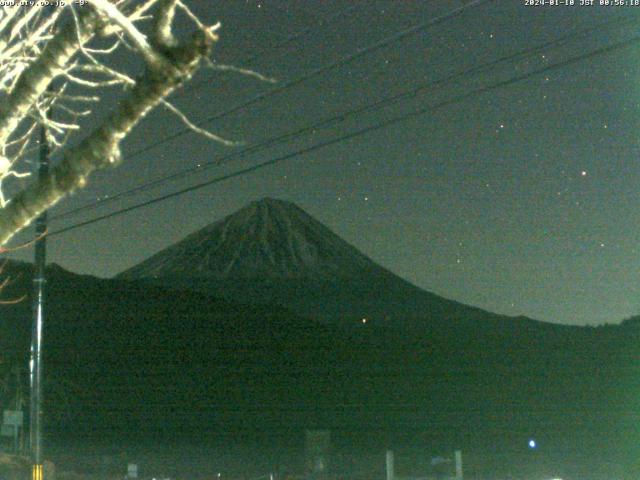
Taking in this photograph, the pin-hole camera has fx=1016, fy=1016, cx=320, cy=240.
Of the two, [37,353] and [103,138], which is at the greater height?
[37,353]

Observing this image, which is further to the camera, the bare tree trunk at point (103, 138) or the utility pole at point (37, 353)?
the utility pole at point (37, 353)

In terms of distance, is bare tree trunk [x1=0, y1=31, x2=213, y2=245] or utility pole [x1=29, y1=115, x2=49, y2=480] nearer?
bare tree trunk [x1=0, y1=31, x2=213, y2=245]

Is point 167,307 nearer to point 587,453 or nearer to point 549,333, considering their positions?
point 549,333

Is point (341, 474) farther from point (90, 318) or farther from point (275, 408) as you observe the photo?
point (90, 318)

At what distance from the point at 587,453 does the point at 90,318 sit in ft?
189

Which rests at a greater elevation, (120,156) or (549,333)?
(549,333)

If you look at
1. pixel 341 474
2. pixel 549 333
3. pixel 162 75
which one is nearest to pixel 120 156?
pixel 162 75

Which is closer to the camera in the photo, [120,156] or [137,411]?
[120,156]

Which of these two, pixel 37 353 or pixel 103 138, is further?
pixel 37 353

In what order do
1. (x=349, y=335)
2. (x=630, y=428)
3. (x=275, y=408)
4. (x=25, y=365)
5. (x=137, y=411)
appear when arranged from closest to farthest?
1. (x=25, y=365)
2. (x=630, y=428)
3. (x=137, y=411)
4. (x=275, y=408)
5. (x=349, y=335)

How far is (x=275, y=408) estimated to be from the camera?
85250mm

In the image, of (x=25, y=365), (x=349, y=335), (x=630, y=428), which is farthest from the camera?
(x=349, y=335)

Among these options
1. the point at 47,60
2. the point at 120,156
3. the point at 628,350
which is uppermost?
the point at 628,350

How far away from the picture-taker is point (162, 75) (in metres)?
4.02
